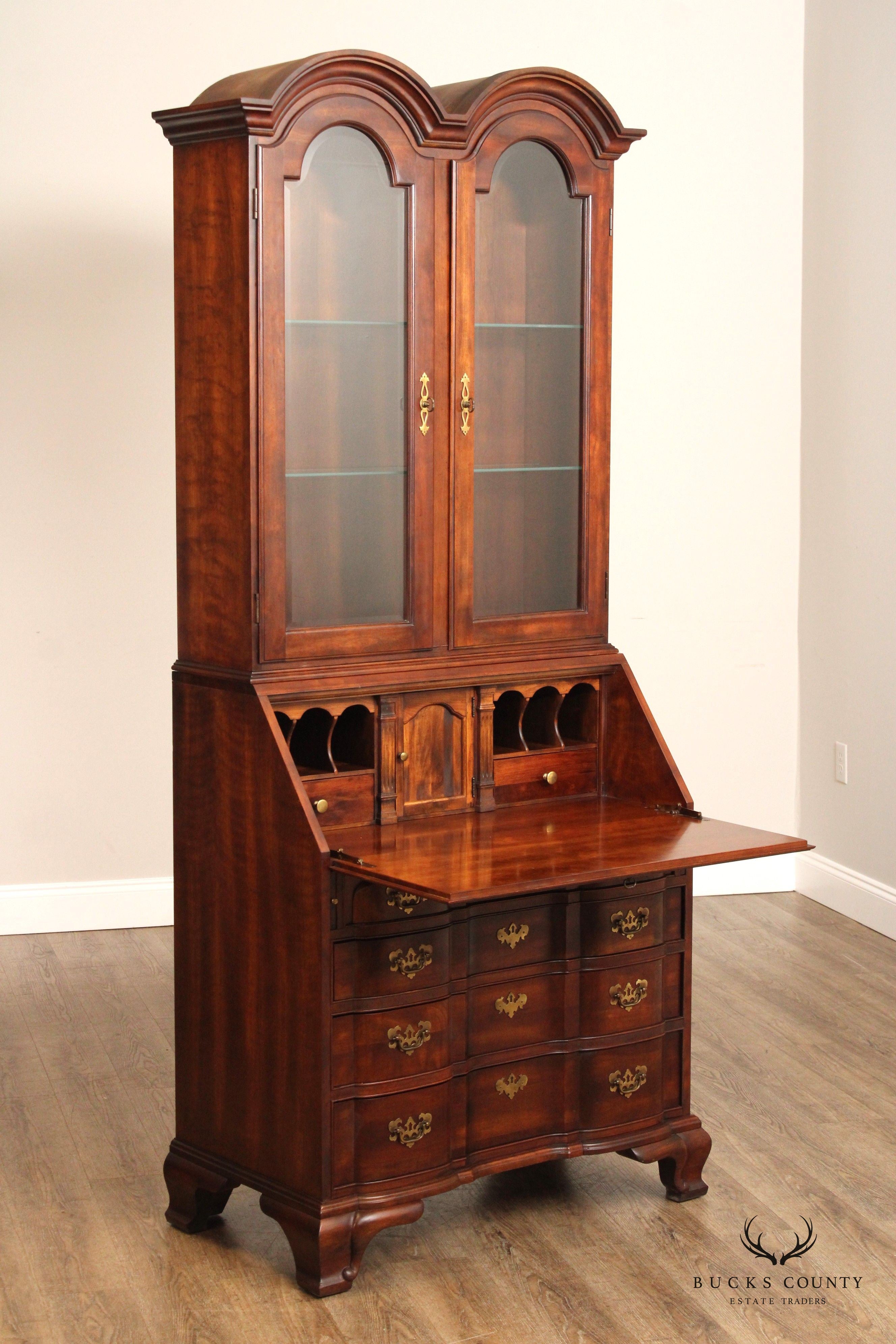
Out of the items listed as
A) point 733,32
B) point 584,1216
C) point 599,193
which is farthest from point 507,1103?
point 733,32

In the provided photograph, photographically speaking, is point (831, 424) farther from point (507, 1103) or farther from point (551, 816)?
point (507, 1103)

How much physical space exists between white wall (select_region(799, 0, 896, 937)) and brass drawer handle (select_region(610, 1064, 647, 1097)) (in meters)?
1.88

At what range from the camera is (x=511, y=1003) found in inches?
107

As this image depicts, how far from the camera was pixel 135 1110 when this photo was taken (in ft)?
10.8

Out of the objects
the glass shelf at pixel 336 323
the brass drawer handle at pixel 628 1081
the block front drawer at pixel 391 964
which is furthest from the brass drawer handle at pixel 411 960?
the glass shelf at pixel 336 323

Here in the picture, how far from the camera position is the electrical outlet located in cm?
475

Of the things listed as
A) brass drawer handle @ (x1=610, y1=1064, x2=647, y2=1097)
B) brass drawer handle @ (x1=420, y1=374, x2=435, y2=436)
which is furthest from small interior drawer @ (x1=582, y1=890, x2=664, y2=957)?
brass drawer handle @ (x1=420, y1=374, x2=435, y2=436)

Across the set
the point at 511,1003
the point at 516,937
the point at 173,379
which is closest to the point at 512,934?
the point at 516,937

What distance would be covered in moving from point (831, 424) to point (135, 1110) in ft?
9.52

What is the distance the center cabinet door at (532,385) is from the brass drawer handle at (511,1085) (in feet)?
2.58

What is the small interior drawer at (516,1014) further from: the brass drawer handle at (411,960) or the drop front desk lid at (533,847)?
the drop front desk lid at (533,847)

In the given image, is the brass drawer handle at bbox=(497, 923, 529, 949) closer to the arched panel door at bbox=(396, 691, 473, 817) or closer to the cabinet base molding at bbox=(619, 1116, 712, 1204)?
the arched panel door at bbox=(396, 691, 473, 817)

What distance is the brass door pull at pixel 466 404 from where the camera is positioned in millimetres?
2764

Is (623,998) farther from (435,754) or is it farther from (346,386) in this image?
(346,386)
